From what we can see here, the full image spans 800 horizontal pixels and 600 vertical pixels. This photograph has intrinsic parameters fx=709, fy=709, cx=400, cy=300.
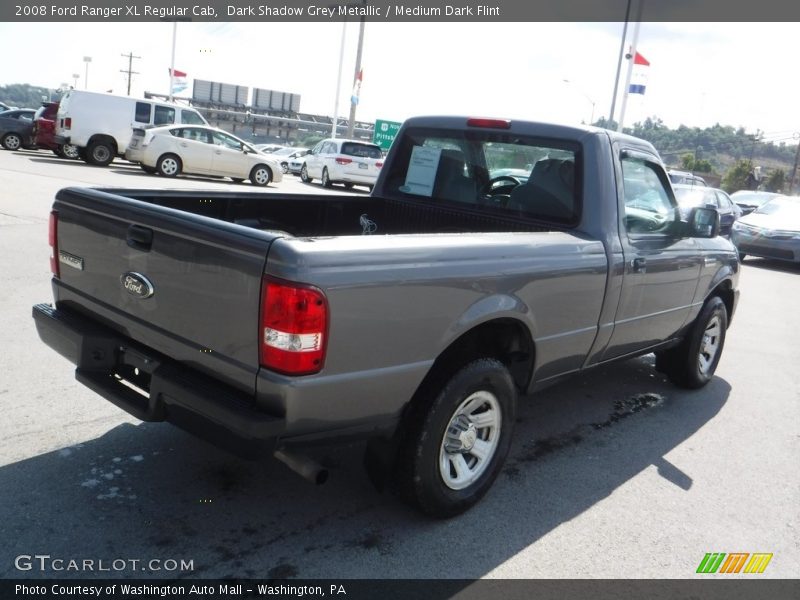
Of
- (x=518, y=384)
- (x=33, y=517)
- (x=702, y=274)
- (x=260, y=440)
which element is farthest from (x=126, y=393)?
(x=702, y=274)

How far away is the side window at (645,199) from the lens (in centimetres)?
443

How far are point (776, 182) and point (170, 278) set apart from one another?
249 ft

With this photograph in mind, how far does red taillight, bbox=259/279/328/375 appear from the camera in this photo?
249 cm

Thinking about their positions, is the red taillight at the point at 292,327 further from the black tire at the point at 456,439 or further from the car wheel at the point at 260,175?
the car wheel at the point at 260,175

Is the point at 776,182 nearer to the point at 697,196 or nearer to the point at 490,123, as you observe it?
the point at 697,196

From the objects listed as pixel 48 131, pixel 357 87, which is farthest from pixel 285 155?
pixel 48 131

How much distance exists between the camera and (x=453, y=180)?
4816mm

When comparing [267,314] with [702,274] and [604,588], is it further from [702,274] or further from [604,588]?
[702,274]

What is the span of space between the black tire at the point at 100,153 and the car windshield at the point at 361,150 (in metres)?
7.09

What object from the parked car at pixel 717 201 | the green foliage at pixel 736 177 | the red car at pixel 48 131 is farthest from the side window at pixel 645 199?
the green foliage at pixel 736 177

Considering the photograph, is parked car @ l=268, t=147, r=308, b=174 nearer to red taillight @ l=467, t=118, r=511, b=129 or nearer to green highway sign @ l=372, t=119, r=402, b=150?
green highway sign @ l=372, t=119, r=402, b=150

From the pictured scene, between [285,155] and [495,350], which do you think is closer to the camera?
[495,350]

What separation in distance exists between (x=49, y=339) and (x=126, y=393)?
661 mm

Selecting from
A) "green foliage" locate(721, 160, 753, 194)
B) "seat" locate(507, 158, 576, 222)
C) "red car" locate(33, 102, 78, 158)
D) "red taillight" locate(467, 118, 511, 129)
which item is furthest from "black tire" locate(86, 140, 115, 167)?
"green foliage" locate(721, 160, 753, 194)
